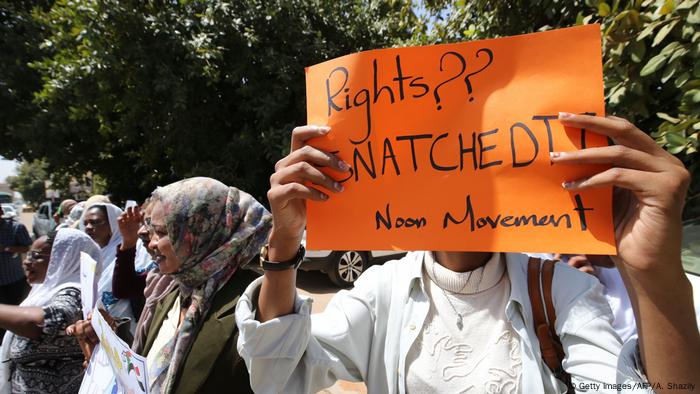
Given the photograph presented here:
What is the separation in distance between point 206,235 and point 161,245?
20 cm

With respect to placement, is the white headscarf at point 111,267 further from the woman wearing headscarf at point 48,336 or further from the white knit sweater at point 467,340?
the white knit sweater at point 467,340

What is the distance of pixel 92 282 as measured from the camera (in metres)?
1.63

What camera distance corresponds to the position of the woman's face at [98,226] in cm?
354

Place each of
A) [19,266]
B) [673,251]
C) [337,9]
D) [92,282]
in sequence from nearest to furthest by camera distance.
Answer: [673,251] → [92,282] → [19,266] → [337,9]

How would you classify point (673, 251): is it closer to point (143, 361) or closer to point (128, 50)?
point (143, 361)

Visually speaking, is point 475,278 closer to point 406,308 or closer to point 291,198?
point 406,308

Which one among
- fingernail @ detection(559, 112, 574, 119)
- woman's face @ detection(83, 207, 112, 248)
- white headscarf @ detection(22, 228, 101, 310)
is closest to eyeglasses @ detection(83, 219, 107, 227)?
woman's face @ detection(83, 207, 112, 248)

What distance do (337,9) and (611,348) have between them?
8.19 metres

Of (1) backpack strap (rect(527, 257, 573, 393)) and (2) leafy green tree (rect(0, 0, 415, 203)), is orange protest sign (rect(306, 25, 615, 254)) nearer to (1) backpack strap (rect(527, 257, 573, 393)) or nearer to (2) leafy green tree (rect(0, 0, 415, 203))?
(1) backpack strap (rect(527, 257, 573, 393))

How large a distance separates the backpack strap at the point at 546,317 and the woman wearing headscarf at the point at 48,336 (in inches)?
88.4

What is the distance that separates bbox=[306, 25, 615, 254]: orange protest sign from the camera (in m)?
0.92

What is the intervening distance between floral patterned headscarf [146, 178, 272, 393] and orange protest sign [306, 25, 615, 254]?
2.19ft

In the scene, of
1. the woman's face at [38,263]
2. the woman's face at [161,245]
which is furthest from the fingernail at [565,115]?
the woman's face at [38,263]

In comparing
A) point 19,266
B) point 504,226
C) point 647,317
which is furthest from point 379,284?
point 19,266
